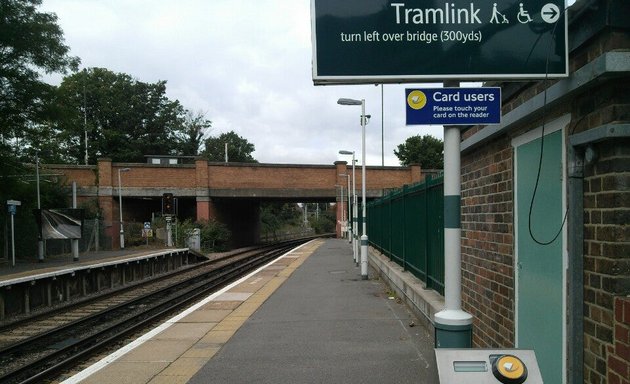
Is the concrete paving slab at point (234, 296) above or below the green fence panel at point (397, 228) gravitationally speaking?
below

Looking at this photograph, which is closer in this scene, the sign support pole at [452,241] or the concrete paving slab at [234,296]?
the sign support pole at [452,241]

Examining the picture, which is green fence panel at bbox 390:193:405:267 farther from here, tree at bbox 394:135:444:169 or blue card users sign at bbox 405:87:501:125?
tree at bbox 394:135:444:169

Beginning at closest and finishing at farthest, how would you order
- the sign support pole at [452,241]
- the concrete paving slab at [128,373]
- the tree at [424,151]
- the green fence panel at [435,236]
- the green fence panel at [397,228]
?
1. the sign support pole at [452,241]
2. the concrete paving slab at [128,373]
3. the green fence panel at [435,236]
4. the green fence panel at [397,228]
5. the tree at [424,151]

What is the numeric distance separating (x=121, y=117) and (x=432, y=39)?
3115 inches

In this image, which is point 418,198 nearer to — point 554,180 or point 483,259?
point 483,259

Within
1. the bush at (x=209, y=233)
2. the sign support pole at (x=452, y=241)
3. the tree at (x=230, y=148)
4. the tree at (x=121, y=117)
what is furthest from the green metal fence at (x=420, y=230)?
the tree at (x=230, y=148)

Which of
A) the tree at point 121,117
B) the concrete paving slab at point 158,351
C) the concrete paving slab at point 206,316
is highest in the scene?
the tree at point 121,117

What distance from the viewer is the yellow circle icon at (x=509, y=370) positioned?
2.54 m

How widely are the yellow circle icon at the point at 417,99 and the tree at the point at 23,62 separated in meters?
23.3

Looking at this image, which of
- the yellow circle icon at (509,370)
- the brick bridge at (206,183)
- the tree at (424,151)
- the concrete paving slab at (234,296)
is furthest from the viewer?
the tree at (424,151)

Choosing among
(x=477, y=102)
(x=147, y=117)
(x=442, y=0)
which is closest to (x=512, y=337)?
(x=477, y=102)

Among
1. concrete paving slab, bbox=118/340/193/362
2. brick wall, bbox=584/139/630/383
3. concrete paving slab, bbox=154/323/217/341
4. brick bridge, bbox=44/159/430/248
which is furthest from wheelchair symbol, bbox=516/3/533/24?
brick bridge, bbox=44/159/430/248

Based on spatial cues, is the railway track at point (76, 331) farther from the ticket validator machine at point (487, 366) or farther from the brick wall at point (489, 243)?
the ticket validator machine at point (487, 366)

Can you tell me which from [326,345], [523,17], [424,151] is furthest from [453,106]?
[424,151]
